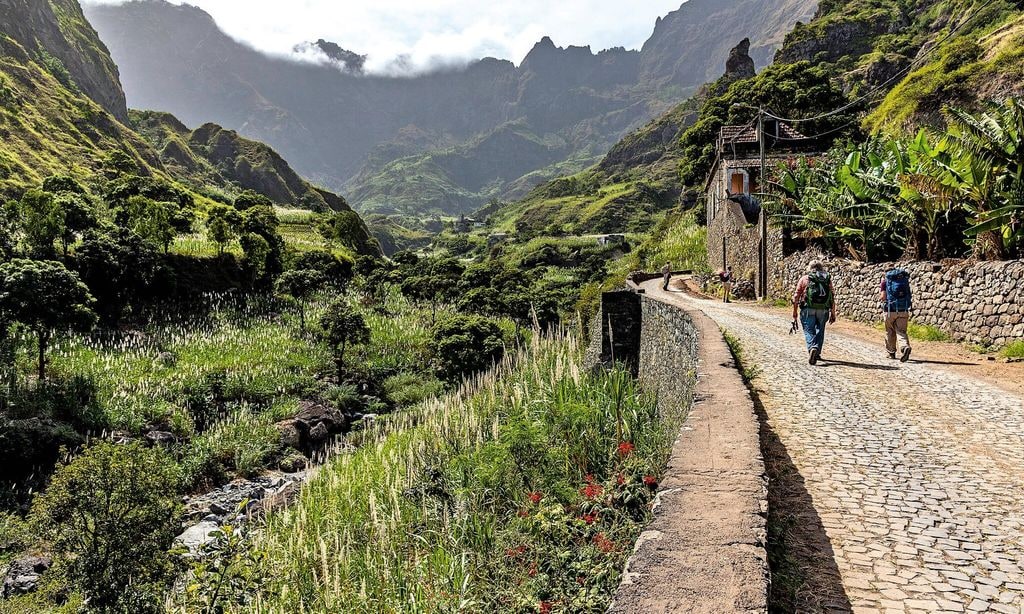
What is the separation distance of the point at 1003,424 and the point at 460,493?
5781 mm

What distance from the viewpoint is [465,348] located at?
89.1 ft

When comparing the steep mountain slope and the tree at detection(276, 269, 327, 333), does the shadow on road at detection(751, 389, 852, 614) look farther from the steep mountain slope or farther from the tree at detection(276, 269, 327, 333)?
the steep mountain slope

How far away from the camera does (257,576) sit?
619cm

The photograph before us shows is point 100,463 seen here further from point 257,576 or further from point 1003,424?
point 1003,424

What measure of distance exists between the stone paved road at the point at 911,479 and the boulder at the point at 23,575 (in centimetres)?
1564

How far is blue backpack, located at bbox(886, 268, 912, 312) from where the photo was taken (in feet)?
30.3

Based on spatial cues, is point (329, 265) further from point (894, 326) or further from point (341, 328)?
point (894, 326)

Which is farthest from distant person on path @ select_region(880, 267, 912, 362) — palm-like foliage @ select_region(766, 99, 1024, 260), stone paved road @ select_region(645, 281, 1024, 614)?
palm-like foliage @ select_region(766, 99, 1024, 260)

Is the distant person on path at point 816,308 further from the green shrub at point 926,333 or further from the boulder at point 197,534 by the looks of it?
the boulder at point 197,534

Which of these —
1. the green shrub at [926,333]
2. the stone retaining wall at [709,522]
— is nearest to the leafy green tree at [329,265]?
the green shrub at [926,333]

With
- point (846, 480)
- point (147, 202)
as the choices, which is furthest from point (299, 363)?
point (846, 480)

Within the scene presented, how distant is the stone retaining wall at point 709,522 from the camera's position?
2359 millimetres

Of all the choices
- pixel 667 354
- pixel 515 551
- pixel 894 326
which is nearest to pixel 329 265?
pixel 667 354

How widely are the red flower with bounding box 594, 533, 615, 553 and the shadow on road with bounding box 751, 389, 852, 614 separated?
108 centimetres
